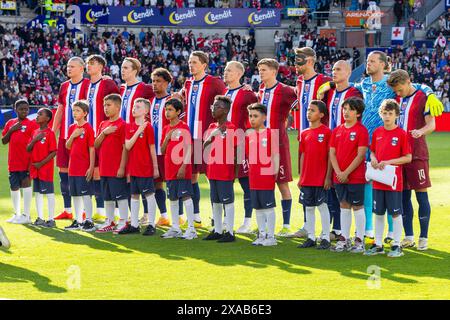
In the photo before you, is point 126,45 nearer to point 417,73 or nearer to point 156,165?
point 417,73

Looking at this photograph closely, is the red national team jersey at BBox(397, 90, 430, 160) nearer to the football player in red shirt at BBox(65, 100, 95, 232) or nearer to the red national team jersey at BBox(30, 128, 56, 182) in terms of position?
the football player in red shirt at BBox(65, 100, 95, 232)

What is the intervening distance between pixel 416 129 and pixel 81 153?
170 inches

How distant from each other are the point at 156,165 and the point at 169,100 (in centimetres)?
82

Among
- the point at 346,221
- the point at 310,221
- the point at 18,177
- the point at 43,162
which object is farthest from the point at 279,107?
the point at 18,177

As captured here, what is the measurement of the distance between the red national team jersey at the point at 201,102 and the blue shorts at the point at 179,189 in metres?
0.87

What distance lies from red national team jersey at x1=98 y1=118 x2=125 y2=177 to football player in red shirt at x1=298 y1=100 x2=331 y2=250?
2.45m

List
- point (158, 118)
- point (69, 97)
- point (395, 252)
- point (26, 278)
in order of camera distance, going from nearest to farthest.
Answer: point (26, 278) < point (395, 252) < point (158, 118) < point (69, 97)

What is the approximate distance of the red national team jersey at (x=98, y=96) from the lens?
12.0m

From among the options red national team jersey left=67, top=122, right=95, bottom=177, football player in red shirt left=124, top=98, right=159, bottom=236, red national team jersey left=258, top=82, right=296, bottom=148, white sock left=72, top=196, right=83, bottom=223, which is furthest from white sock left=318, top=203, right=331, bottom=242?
white sock left=72, top=196, right=83, bottom=223

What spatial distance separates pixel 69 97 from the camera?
12273mm

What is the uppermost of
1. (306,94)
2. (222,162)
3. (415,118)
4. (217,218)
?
(306,94)

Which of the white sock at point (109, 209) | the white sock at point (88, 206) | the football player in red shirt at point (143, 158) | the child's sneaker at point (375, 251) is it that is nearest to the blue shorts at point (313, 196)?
the child's sneaker at point (375, 251)

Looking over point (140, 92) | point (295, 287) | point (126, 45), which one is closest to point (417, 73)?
point (126, 45)

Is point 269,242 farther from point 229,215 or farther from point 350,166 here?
point 350,166
